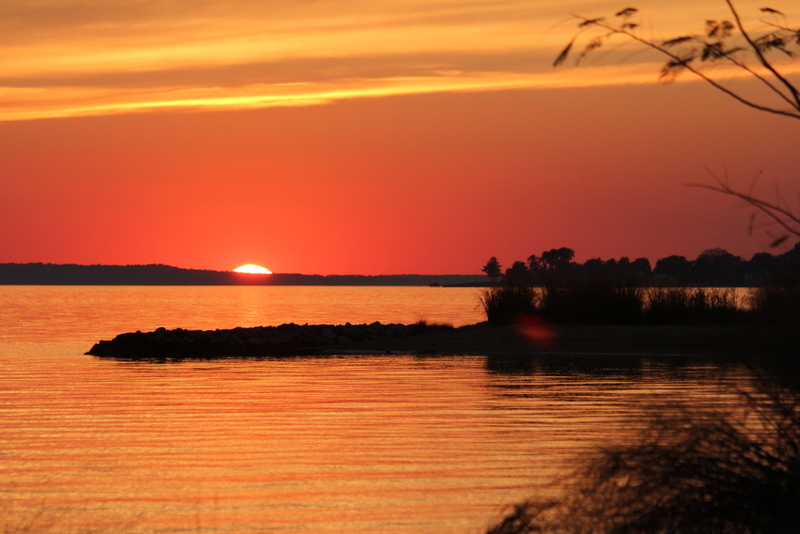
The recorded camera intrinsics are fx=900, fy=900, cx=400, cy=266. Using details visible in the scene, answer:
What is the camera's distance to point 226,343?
28.8 m

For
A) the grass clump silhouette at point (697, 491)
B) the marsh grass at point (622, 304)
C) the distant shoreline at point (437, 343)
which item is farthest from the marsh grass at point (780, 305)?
the marsh grass at point (622, 304)

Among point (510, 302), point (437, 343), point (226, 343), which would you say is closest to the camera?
point (437, 343)

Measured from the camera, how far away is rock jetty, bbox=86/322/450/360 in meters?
27.3

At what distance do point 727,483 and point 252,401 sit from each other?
1029 centimetres

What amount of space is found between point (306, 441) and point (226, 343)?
58.5 feet

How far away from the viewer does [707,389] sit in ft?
51.8

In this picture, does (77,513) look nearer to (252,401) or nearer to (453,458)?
(453,458)

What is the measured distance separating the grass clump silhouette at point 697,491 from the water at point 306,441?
73 centimetres

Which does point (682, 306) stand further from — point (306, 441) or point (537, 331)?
point (306, 441)

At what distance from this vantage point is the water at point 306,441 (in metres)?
8.07

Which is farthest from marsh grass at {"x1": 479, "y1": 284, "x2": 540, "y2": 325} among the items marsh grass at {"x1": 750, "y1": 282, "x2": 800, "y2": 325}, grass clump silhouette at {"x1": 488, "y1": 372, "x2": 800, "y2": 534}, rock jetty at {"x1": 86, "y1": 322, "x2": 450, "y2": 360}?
grass clump silhouette at {"x1": 488, "y1": 372, "x2": 800, "y2": 534}

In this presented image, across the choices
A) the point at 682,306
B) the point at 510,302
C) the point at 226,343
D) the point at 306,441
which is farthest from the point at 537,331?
the point at 306,441

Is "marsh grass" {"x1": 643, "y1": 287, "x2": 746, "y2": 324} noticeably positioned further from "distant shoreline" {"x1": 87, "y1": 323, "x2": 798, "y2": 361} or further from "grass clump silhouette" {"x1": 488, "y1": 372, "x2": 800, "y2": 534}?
"grass clump silhouette" {"x1": 488, "y1": 372, "x2": 800, "y2": 534}

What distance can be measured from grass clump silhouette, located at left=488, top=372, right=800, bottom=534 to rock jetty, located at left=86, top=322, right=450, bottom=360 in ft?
69.1
